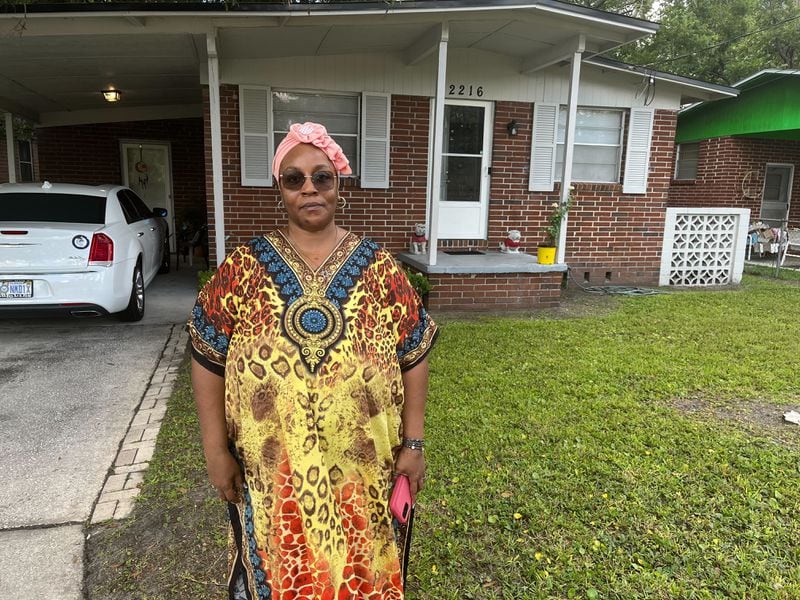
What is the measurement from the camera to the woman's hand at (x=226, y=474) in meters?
1.66

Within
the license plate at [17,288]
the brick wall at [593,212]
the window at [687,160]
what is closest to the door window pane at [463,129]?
the brick wall at [593,212]

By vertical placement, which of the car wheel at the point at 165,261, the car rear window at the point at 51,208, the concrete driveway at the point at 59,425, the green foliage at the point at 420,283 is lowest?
the concrete driveway at the point at 59,425

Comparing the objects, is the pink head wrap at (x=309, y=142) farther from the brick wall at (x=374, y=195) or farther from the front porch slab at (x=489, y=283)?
the brick wall at (x=374, y=195)

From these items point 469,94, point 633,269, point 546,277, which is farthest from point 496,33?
point 633,269

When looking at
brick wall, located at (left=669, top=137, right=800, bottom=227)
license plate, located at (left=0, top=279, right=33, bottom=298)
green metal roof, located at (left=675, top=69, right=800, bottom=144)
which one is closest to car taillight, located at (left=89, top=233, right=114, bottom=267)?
license plate, located at (left=0, top=279, right=33, bottom=298)

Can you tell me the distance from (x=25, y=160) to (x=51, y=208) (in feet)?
23.9

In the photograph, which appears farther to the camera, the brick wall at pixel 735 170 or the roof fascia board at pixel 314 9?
the brick wall at pixel 735 170

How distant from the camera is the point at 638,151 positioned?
898cm

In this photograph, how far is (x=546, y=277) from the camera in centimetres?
741

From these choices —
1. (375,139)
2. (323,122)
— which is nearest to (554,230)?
(375,139)

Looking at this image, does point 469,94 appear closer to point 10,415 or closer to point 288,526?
point 10,415

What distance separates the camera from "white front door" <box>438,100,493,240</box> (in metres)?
8.29

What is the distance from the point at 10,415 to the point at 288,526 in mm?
3282

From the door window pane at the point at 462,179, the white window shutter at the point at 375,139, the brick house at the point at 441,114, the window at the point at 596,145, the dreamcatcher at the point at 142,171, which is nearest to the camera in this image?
the brick house at the point at 441,114
